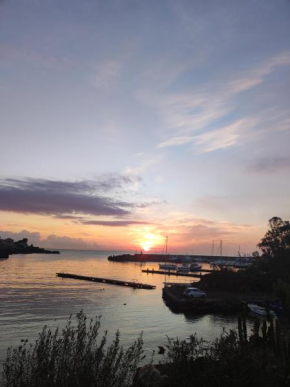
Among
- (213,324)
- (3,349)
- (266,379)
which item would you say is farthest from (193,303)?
(266,379)

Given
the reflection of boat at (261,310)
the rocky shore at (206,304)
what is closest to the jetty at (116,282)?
the rocky shore at (206,304)

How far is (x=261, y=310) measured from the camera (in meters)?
56.5

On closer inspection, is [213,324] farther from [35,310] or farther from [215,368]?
[215,368]

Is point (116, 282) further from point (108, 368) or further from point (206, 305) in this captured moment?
point (108, 368)

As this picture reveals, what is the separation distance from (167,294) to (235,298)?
594 inches

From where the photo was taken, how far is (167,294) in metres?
74.2

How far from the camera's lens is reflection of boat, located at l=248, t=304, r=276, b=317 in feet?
177

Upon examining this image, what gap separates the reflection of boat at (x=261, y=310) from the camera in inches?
2123

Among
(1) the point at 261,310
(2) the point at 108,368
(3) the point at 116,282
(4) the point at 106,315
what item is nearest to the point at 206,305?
(1) the point at 261,310

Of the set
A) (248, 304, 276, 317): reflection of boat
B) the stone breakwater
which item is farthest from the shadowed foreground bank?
the stone breakwater

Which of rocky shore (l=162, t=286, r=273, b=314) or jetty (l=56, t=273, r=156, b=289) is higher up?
rocky shore (l=162, t=286, r=273, b=314)

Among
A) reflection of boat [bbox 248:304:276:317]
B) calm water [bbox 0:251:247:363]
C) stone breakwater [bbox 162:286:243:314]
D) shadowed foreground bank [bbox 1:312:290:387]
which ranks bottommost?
calm water [bbox 0:251:247:363]

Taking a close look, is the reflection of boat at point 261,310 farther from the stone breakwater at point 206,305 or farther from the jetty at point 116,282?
the jetty at point 116,282

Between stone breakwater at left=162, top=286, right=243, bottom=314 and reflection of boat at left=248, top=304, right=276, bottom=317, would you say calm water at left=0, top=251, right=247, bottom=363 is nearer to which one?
stone breakwater at left=162, top=286, right=243, bottom=314
